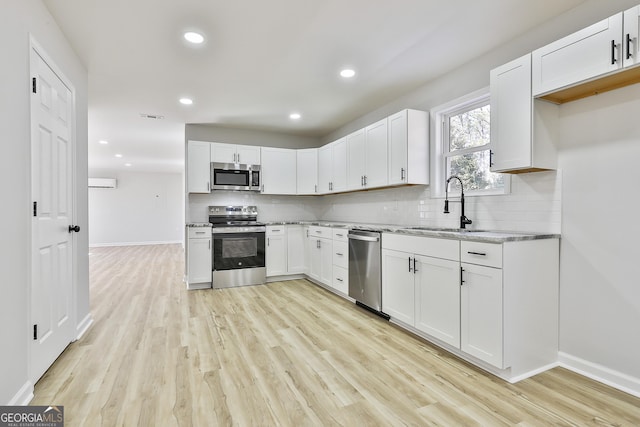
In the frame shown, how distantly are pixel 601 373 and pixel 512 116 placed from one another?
184 cm

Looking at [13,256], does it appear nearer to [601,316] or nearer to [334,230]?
[334,230]

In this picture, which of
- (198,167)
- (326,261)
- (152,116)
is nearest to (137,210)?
(152,116)

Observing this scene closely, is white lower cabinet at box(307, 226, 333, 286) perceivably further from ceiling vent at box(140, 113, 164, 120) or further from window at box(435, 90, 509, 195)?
ceiling vent at box(140, 113, 164, 120)

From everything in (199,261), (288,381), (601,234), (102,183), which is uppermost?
(102,183)

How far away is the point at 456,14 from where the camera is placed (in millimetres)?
2254

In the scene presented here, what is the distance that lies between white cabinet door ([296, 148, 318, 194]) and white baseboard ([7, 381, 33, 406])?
4074mm

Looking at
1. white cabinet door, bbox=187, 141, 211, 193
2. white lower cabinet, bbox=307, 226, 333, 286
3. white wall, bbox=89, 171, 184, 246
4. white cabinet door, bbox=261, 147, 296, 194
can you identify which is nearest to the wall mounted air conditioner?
white wall, bbox=89, 171, 184, 246

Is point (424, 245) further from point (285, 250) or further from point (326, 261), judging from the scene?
point (285, 250)

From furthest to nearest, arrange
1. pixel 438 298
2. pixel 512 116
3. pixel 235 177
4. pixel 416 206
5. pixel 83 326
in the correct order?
pixel 235 177 → pixel 416 206 → pixel 83 326 → pixel 438 298 → pixel 512 116

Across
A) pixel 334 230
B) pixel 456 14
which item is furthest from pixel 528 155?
pixel 334 230

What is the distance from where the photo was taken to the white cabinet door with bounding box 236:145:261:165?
5023 mm

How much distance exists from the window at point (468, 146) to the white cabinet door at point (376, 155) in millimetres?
595

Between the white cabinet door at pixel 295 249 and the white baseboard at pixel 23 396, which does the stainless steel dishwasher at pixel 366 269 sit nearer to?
the white cabinet door at pixel 295 249

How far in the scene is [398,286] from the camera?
300 centimetres
